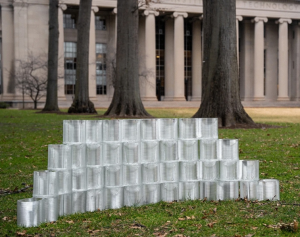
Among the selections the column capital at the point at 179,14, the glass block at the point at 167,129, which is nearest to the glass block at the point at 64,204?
the glass block at the point at 167,129

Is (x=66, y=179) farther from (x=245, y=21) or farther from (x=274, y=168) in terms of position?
(x=245, y=21)

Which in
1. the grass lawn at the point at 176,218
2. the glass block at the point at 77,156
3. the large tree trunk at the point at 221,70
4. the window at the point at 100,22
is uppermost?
the window at the point at 100,22

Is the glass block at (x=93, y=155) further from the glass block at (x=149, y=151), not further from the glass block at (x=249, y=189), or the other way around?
the glass block at (x=249, y=189)

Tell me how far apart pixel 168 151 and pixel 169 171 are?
0.89 feet

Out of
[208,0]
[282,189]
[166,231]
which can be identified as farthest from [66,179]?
[208,0]

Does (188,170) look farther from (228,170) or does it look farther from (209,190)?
(228,170)

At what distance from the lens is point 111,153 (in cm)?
575

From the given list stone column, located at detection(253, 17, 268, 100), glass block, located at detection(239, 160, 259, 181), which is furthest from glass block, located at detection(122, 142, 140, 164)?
stone column, located at detection(253, 17, 268, 100)

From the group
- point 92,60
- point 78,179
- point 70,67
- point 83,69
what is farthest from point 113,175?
point 70,67

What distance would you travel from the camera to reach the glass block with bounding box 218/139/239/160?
243 inches

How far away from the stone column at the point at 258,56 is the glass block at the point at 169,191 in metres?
63.0

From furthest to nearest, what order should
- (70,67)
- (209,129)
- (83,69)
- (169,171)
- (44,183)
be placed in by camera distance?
(70,67) → (83,69) → (209,129) → (169,171) → (44,183)

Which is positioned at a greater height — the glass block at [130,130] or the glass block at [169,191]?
the glass block at [130,130]

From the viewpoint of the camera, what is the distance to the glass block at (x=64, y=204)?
17.7ft
